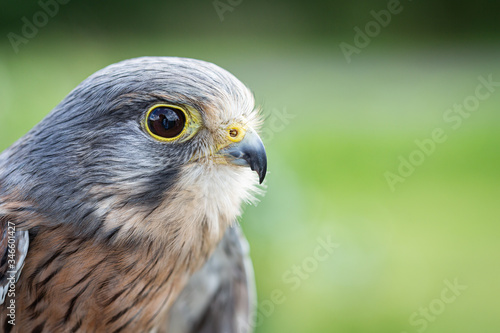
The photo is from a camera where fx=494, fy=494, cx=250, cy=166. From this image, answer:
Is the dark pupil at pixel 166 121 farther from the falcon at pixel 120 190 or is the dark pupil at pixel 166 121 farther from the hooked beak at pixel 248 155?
the hooked beak at pixel 248 155

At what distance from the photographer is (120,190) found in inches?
62.8

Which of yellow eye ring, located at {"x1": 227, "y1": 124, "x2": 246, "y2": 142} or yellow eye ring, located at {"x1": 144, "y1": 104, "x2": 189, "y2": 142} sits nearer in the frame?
yellow eye ring, located at {"x1": 144, "y1": 104, "x2": 189, "y2": 142}

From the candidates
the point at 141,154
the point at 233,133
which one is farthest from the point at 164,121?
the point at 233,133

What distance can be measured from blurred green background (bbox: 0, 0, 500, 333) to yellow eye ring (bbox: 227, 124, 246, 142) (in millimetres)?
602

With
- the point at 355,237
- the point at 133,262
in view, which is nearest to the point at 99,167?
the point at 133,262

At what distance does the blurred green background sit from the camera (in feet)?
12.7

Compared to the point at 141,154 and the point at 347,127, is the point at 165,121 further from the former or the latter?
the point at 347,127

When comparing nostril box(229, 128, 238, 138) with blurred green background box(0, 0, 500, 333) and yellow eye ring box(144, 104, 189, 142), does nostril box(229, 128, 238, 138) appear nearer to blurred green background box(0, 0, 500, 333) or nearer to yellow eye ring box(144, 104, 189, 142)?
yellow eye ring box(144, 104, 189, 142)

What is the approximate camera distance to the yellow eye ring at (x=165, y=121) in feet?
5.22

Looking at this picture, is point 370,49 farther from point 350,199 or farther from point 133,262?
point 133,262

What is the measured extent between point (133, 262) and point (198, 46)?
20.1 ft

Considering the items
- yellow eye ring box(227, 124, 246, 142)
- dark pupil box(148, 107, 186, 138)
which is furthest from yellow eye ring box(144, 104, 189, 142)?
yellow eye ring box(227, 124, 246, 142)

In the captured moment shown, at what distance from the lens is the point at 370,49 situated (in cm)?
843

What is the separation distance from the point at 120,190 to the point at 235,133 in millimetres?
430
